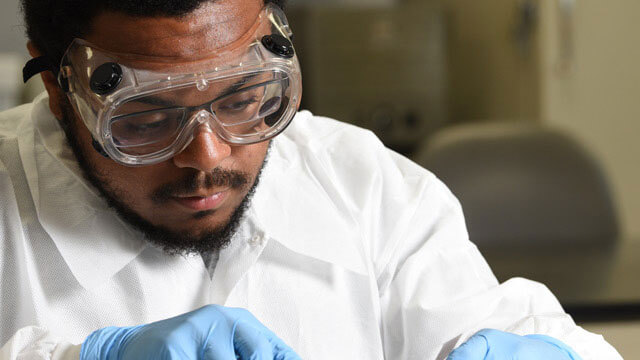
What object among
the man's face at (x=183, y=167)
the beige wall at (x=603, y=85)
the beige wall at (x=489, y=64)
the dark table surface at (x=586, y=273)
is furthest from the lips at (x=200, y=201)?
the beige wall at (x=489, y=64)

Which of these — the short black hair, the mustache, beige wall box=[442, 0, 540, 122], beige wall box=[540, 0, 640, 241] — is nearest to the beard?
the mustache

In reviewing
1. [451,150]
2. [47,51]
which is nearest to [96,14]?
[47,51]

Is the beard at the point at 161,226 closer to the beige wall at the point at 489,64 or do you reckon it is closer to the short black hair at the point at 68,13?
the short black hair at the point at 68,13

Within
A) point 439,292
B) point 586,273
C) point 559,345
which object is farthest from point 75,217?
point 586,273

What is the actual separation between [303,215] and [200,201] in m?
0.24

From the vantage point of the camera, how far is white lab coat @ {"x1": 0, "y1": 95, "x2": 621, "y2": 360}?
1171mm

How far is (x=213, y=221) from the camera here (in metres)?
1.18

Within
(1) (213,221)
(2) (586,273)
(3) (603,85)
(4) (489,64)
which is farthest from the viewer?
(4) (489,64)

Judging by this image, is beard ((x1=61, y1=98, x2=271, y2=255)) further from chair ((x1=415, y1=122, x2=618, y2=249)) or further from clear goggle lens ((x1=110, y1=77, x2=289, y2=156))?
chair ((x1=415, y1=122, x2=618, y2=249))

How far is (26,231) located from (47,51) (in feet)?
0.88

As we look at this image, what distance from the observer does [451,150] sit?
2469 millimetres

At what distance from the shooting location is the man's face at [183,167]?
41.1 inches

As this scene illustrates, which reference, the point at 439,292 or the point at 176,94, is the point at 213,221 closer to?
the point at 176,94

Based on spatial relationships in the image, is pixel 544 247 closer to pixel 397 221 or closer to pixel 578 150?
pixel 578 150
